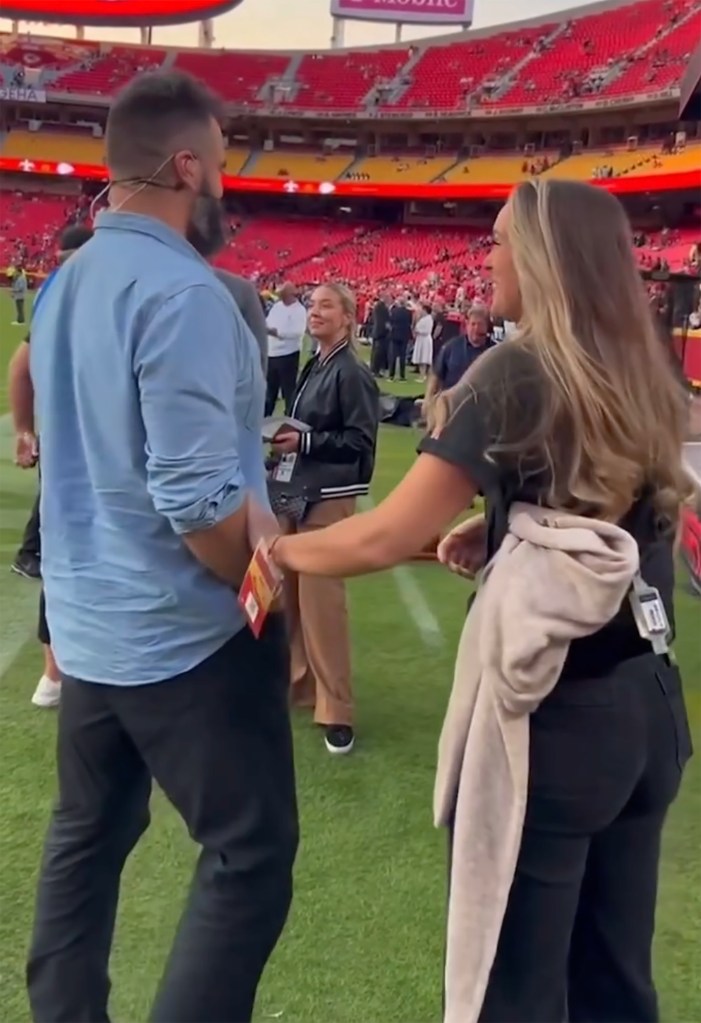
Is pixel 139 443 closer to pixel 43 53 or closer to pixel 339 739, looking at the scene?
pixel 339 739

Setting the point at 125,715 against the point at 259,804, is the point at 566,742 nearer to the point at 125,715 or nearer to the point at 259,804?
the point at 259,804

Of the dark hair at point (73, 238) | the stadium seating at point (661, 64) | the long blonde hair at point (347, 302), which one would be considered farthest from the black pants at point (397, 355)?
the stadium seating at point (661, 64)

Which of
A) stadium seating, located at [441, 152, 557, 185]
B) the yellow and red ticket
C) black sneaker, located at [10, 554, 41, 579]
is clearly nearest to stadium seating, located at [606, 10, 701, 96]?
stadium seating, located at [441, 152, 557, 185]

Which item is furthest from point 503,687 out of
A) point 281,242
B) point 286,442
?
point 281,242

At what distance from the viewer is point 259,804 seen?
2.16 m

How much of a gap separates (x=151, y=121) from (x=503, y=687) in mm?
1219

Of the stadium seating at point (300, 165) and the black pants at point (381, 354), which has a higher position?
the stadium seating at point (300, 165)

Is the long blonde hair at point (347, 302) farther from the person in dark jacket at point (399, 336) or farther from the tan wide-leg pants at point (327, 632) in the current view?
the person in dark jacket at point (399, 336)

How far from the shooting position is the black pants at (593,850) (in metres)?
1.95

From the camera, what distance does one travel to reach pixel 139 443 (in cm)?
202

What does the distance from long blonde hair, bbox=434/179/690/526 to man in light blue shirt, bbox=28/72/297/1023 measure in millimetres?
447

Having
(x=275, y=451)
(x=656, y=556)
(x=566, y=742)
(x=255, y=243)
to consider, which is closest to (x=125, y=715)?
(x=566, y=742)

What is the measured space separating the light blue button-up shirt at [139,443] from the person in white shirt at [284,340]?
1035cm

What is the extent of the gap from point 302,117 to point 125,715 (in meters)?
61.7
